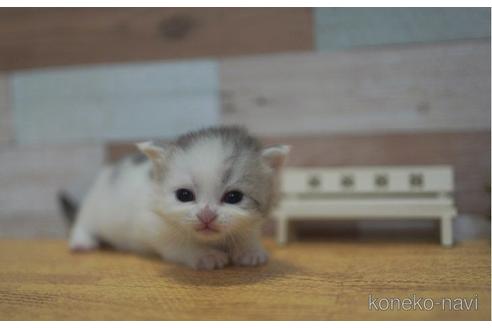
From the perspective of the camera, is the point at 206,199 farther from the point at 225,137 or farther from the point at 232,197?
the point at 225,137

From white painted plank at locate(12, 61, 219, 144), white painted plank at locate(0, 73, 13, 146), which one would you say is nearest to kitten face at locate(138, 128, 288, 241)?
white painted plank at locate(12, 61, 219, 144)

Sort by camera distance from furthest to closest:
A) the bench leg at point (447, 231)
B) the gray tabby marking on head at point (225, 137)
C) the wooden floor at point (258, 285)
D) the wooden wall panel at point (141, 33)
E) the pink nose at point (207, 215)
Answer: the wooden wall panel at point (141, 33)
the bench leg at point (447, 231)
the gray tabby marking on head at point (225, 137)
the pink nose at point (207, 215)
the wooden floor at point (258, 285)

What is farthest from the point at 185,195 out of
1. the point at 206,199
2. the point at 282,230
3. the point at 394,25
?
the point at 394,25

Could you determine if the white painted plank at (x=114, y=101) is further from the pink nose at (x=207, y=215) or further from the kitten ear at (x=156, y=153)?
the pink nose at (x=207, y=215)

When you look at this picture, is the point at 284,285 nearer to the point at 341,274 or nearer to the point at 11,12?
the point at 341,274

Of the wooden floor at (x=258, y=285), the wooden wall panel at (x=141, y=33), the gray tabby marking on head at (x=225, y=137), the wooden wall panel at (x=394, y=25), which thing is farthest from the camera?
the wooden wall panel at (x=141, y=33)

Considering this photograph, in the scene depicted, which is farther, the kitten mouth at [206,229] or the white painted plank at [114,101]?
the white painted plank at [114,101]

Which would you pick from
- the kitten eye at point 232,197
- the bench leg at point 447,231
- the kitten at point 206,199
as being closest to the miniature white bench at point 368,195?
the bench leg at point 447,231
